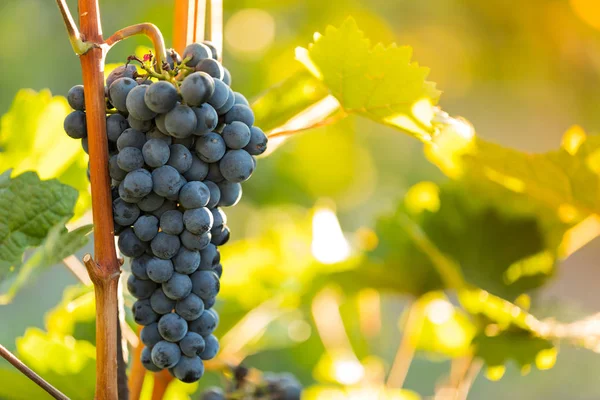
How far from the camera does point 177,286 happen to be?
0.35m

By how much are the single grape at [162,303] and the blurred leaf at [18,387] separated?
20 centimetres

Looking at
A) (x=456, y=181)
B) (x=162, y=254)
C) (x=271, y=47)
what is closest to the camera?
(x=162, y=254)

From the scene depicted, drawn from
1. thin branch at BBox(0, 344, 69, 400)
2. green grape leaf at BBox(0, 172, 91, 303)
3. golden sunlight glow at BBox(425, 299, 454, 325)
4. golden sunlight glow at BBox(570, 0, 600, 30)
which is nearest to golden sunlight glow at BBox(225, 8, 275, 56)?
golden sunlight glow at BBox(425, 299, 454, 325)

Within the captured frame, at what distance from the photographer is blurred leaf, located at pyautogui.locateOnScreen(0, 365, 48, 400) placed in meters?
0.50

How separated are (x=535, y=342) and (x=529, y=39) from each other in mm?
1866

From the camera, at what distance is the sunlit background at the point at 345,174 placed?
2.26 feet

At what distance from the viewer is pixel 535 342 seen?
567mm

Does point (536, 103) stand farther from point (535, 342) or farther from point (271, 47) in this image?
point (535, 342)

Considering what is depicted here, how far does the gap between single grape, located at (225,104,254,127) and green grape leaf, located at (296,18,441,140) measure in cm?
10

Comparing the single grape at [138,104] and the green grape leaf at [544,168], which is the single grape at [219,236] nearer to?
the single grape at [138,104]

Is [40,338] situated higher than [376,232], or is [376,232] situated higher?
[376,232]

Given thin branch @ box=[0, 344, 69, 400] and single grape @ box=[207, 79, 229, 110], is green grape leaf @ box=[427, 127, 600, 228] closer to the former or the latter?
single grape @ box=[207, 79, 229, 110]

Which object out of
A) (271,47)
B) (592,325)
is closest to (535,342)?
(592,325)

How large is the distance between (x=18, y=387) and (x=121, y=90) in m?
0.31
